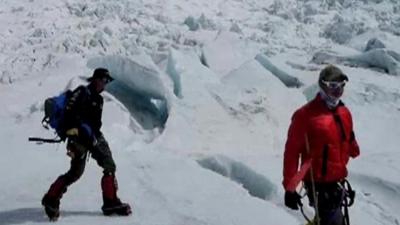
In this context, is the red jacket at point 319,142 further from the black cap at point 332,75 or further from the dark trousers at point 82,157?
the dark trousers at point 82,157

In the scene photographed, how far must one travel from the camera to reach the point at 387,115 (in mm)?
10594

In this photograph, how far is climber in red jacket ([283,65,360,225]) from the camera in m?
4.57

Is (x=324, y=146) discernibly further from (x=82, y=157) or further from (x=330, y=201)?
(x=82, y=157)

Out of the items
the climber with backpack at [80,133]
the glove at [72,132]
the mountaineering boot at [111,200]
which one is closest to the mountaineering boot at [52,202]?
the climber with backpack at [80,133]

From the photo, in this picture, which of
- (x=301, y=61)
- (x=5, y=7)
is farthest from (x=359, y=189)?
(x=5, y=7)

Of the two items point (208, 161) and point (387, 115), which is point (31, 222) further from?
point (387, 115)

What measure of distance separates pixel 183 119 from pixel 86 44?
13.8 feet

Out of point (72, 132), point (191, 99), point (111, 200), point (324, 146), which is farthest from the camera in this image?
point (191, 99)

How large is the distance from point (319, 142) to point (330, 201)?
1.43 feet

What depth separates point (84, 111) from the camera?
5.86 meters

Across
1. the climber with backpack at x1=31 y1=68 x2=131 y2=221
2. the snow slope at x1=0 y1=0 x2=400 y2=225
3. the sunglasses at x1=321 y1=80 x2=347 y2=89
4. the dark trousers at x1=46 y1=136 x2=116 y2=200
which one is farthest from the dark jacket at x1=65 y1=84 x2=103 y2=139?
the sunglasses at x1=321 y1=80 x2=347 y2=89

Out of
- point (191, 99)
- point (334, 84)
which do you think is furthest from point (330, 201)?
point (191, 99)

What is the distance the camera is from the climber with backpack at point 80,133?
228 inches

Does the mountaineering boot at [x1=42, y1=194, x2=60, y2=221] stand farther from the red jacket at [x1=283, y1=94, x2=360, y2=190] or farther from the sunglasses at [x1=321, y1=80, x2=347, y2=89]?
the sunglasses at [x1=321, y1=80, x2=347, y2=89]
